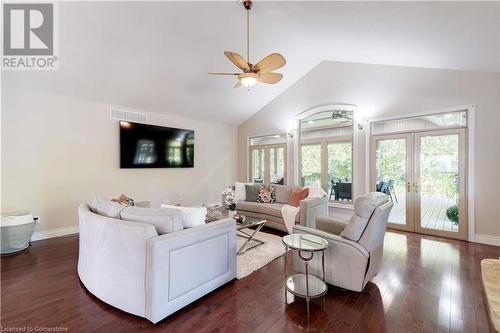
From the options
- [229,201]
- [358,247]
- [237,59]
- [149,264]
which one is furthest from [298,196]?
[149,264]

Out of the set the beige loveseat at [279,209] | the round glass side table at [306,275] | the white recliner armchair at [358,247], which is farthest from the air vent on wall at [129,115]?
the white recliner armchair at [358,247]

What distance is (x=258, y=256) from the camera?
126 inches

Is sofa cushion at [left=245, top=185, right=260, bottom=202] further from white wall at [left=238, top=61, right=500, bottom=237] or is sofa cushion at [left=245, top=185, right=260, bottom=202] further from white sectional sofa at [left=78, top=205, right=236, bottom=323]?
white sectional sofa at [left=78, top=205, right=236, bottom=323]

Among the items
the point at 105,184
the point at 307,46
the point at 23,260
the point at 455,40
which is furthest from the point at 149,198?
the point at 455,40

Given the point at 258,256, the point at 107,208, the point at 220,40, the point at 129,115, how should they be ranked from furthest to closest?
the point at 129,115 → the point at 220,40 → the point at 258,256 → the point at 107,208

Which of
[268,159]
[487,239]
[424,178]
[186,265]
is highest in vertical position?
[268,159]

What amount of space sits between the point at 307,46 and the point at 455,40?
2372 mm

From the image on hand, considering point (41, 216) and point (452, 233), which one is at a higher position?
point (41, 216)

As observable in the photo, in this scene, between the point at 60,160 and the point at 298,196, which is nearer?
the point at 60,160

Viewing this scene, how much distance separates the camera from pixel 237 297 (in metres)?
2.24

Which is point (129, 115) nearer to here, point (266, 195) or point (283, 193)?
point (266, 195)

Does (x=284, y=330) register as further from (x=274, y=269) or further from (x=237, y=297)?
(x=274, y=269)

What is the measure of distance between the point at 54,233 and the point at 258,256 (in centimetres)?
382

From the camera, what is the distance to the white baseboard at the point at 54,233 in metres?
3.84
